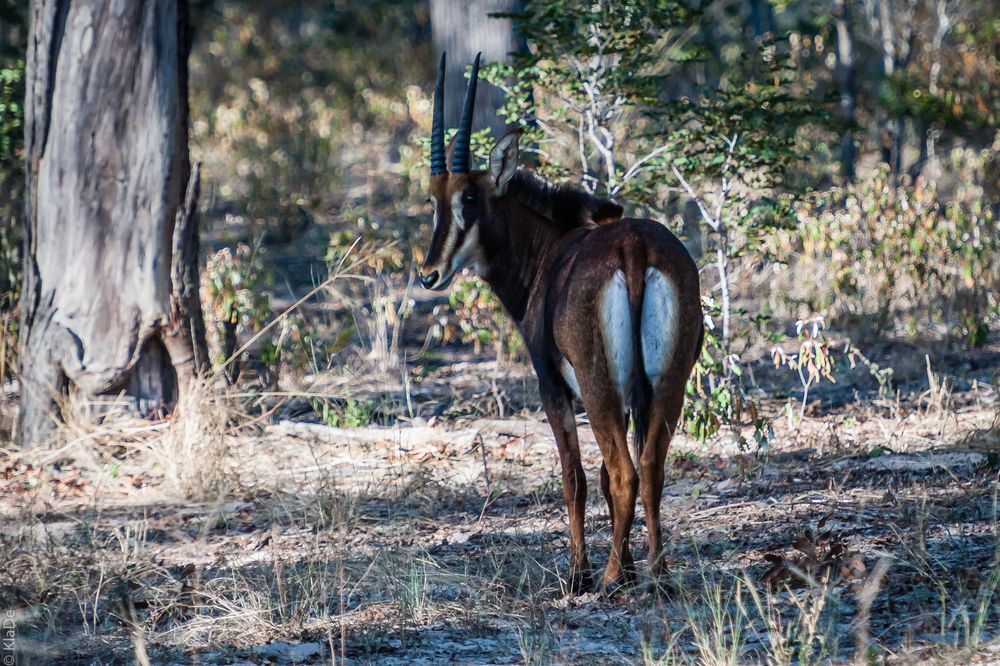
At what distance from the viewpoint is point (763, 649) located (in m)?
4.48

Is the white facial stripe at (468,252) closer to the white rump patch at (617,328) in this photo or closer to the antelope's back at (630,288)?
the antelope's back at (630,288)

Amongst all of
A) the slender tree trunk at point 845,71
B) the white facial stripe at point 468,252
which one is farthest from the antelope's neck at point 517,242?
→ the slender tree trunk at point 845,71

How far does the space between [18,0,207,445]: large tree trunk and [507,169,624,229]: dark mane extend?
3.02 m

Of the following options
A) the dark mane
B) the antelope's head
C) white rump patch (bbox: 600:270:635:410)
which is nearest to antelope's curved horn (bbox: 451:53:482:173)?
the antelope's head

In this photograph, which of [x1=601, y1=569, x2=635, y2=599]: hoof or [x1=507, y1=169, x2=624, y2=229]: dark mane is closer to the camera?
[x1=601, y1=569, x2=635, y2=599]: hoof

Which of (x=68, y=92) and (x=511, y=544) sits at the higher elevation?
(x=68, y=92)

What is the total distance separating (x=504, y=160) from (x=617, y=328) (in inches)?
53.3

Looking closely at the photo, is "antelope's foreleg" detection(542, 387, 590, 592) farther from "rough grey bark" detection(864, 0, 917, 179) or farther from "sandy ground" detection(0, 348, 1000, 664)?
"rough grey bark" detection(864, 0, 917, 179)

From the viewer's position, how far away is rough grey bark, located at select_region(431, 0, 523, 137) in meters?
11.5

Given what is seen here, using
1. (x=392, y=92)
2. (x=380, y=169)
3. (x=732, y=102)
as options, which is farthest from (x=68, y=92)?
(x=392, y=92)

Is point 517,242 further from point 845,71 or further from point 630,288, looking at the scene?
point 845,71

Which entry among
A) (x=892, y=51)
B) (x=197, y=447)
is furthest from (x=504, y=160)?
(x=892, y=51)

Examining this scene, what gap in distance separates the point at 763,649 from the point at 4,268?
8.34 metres

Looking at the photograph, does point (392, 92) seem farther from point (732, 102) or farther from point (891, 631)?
point (891, 631)
